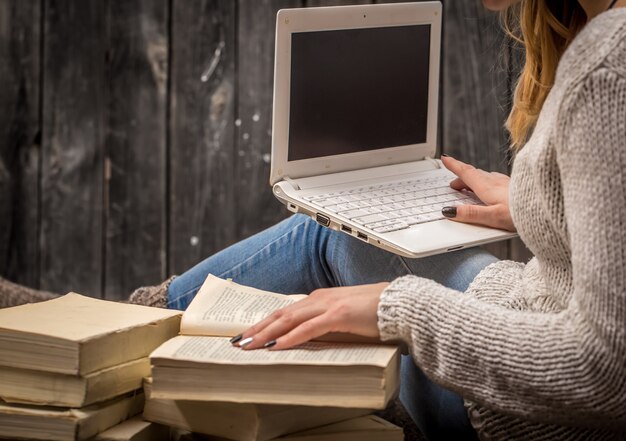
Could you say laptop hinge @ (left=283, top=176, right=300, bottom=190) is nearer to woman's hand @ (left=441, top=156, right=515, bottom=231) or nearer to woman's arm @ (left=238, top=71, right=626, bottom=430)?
woman's hand @ (left=441, top=156, right=515, bottom=231)

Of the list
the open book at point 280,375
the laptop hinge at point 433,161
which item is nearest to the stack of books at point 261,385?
the open book at point 280,375

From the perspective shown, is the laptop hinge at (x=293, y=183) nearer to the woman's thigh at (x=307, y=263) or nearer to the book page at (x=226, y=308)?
the woman's thigh at (x=307, y=263)

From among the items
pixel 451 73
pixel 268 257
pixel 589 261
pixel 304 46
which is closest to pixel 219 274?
pixel 268 257

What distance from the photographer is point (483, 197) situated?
46.8 inches

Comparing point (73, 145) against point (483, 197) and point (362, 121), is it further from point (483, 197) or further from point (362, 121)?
point (483, 197)

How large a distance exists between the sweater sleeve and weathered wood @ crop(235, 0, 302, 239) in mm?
1131

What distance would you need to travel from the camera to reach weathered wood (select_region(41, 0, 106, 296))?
1.98 metres

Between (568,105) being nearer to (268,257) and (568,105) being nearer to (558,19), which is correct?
(558,19)

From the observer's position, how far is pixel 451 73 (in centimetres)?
187

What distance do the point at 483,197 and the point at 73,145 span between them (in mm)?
1112

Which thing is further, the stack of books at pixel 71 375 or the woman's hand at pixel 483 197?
the woman's hand at pixel 483 197

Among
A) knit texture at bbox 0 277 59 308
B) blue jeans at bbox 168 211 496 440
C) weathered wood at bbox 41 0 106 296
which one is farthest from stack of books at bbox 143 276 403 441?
weathered wood at bbox 41 0 106 296

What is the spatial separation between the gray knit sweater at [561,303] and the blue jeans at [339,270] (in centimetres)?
11

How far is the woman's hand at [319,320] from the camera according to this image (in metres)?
0.83
